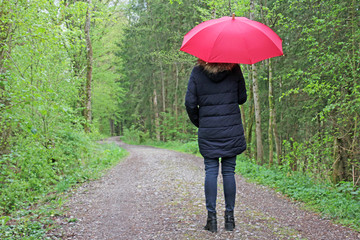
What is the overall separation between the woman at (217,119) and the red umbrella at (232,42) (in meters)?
0.13

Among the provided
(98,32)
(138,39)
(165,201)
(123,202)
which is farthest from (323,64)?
(138,39)

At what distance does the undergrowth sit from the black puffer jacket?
2573 mm

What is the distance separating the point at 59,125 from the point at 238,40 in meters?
7.28

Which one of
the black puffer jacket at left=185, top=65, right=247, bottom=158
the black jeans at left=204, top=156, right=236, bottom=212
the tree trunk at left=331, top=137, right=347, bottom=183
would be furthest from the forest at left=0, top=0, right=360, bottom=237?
the black jeans at left=204, top=156, right=236, bottom=212

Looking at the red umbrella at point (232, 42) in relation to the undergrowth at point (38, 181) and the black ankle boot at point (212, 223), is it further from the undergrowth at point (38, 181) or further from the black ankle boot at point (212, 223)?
the undergrowth at point (38, 181)

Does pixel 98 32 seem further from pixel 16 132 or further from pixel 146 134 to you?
pixel 146 134

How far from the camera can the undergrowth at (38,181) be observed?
415 centimetres

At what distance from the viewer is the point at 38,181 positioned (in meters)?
6.99

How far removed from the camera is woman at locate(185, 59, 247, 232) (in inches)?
134

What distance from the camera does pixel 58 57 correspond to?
9086 mm

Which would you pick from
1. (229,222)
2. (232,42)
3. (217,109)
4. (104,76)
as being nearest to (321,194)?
(229,222)

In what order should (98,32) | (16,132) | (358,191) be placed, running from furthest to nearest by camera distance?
(98,32) → (16,132) → (358,191)

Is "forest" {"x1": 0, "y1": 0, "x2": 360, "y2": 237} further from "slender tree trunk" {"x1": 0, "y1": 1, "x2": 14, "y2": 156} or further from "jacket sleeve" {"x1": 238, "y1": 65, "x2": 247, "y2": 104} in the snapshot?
"jacket sleeve" {"x1": 238, "y1": 65, "x2": 247, "y2": 104}

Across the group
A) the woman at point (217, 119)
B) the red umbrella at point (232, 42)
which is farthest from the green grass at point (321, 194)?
the red umbrella at point (232, 42)
